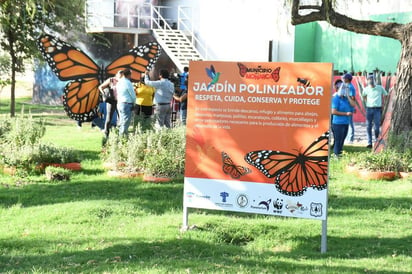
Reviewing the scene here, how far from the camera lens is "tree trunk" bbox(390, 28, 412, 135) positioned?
13422 millimetres

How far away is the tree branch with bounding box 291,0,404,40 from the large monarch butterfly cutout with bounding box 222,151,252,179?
23.3 feet

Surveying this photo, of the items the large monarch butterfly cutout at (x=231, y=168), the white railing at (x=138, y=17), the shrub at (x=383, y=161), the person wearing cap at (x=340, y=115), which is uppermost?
the white railing at (x=138, y=17)

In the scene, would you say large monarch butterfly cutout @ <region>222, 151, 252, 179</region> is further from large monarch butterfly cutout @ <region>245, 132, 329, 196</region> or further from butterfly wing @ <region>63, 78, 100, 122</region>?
butterfly wing @ <region>63, 78, 100, 122</region>

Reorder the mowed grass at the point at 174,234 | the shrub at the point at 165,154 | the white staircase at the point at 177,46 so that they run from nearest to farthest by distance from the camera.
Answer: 1. the mowed grass at the point at 174,234
2. the shrub at the point at 165,154
3. the white staircase at the point at 177,46

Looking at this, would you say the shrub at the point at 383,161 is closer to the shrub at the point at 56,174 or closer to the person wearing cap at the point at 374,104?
the person wearing cap at the point at 374,104

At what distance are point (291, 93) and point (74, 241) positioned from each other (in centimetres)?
266

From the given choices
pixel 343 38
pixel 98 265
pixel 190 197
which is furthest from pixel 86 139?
pixel 343 38

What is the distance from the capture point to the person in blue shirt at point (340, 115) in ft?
45.7

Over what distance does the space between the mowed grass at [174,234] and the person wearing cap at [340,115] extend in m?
3.02

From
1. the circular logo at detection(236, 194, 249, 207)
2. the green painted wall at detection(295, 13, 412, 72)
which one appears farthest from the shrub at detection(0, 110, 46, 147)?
the green painted wall at detection(295, 13, 412, 72)

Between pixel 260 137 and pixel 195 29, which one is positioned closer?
pixel 260 137

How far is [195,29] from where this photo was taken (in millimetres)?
32062

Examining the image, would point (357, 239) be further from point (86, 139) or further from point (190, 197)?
point (86, 139)

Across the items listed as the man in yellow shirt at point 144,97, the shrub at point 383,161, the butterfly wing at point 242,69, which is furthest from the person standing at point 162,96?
the butterfly wing at point 242,69
